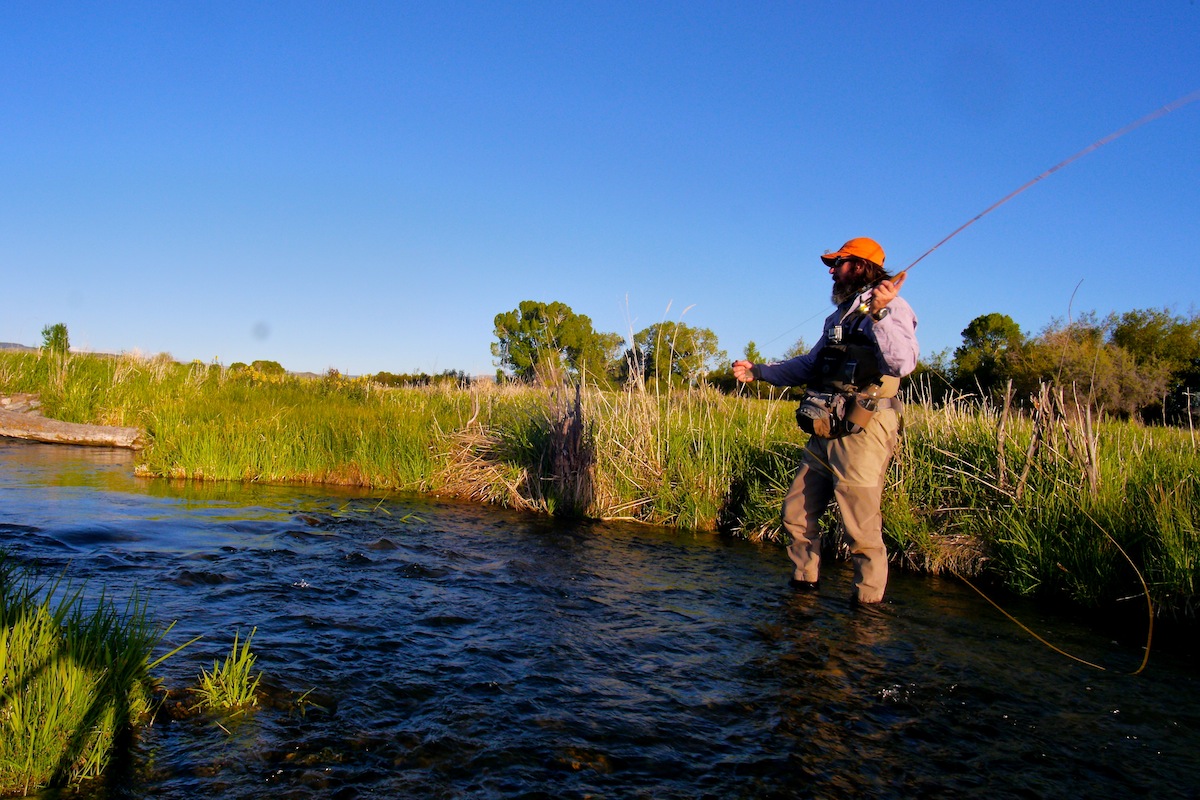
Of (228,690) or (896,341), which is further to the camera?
→ (896,341)

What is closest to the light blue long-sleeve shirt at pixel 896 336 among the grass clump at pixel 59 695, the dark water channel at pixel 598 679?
the dark water channel at pixel 598 679

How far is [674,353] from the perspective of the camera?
8922 millimetres

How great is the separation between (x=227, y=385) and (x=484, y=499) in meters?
8.04

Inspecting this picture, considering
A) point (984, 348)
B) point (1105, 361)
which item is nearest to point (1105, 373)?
point (1105, 361)

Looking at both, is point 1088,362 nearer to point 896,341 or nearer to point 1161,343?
point 1161,343

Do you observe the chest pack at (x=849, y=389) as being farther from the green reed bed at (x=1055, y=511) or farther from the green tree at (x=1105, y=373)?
the green tree at (x=1105, y=373)

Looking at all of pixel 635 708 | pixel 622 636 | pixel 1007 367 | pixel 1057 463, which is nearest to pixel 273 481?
pixel 622 636

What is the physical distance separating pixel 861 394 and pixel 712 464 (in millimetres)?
3521

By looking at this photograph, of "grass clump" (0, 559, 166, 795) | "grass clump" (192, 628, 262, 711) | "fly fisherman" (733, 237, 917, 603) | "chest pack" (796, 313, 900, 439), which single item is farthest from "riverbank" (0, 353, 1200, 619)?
"grass clump" (0, 559, 166, 795)

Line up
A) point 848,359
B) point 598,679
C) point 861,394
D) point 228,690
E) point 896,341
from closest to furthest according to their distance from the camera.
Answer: point 228,690, point 598,679, point 896,341, point 861,394, point 848,359

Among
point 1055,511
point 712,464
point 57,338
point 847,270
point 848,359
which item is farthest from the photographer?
point 57,338

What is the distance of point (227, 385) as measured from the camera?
14.4 meters

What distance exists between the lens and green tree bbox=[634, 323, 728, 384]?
28.6ft

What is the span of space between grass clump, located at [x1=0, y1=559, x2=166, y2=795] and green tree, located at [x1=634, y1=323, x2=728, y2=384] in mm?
6478
